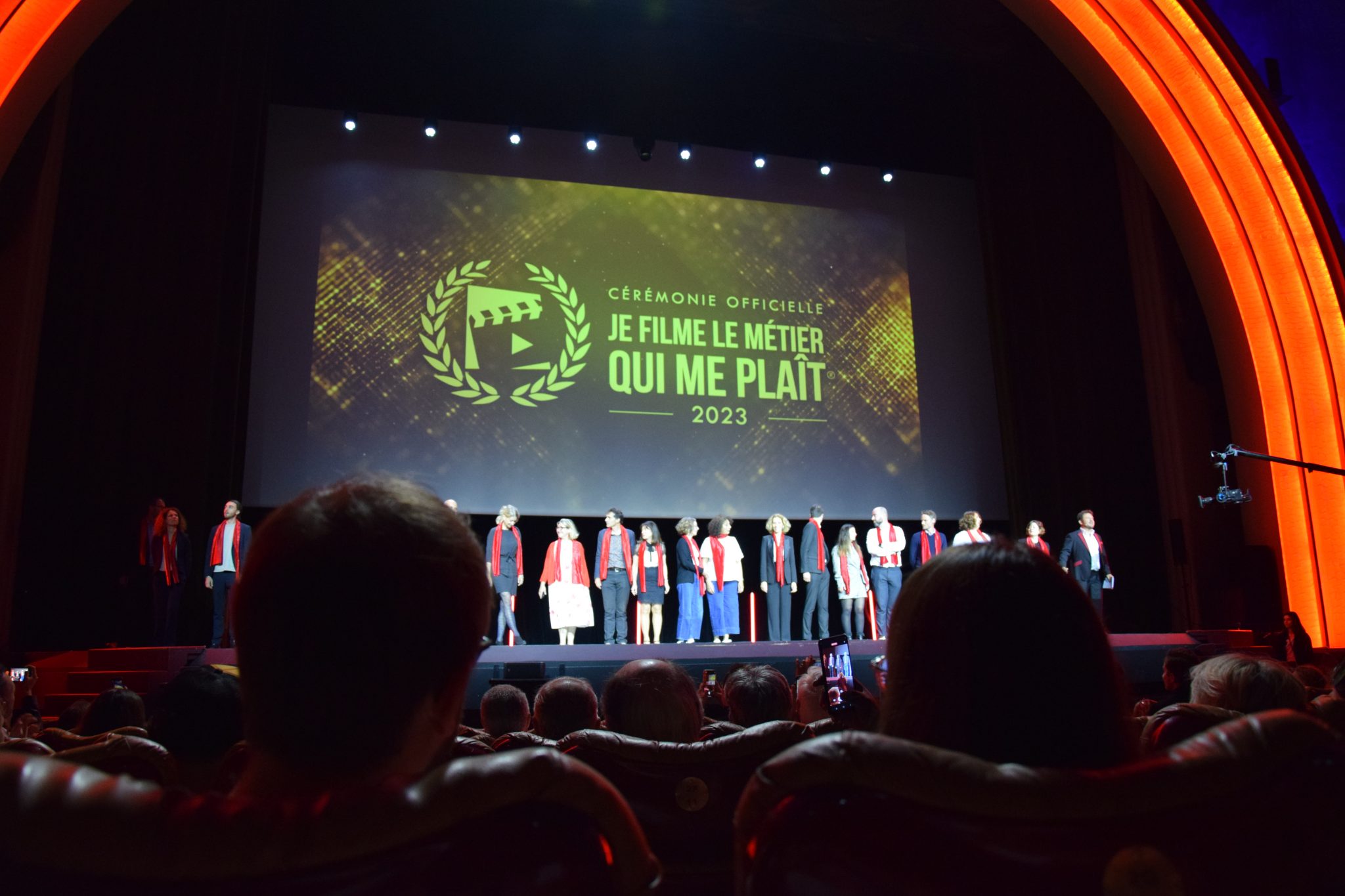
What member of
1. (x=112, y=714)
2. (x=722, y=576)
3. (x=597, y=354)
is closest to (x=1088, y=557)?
(x=722, y=576)

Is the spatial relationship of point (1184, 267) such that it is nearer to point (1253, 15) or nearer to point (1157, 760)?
point (1253, 15)

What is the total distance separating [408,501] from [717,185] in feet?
38.8

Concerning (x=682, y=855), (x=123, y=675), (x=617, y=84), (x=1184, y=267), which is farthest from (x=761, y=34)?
(x=682, y=855)

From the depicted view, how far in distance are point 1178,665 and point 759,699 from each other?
2.03m

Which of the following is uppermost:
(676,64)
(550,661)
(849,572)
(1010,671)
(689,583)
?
(676,64)

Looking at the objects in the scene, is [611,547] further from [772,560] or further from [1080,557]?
[1080,557]

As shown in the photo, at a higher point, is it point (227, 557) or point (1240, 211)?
point (1240, 211)

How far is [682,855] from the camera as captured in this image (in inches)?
70.0

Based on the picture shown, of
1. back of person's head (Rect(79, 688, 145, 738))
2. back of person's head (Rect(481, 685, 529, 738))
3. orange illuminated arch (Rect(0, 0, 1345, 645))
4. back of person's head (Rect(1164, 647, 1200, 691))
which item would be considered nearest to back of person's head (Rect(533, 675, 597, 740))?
back of person's head (Rect(481, 685, 529, 738))

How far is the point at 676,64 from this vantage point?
1180 cm

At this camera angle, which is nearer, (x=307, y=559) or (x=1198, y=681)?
(x=307, y=559)

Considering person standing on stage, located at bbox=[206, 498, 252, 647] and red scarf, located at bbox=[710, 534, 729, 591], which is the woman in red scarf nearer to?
red scarf, located at bbox=[710, 534, 729, 591]

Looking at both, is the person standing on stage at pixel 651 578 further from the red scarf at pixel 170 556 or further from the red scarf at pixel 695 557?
the red scarf at pixel 170 556

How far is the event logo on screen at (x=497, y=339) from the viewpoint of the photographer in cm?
1082
